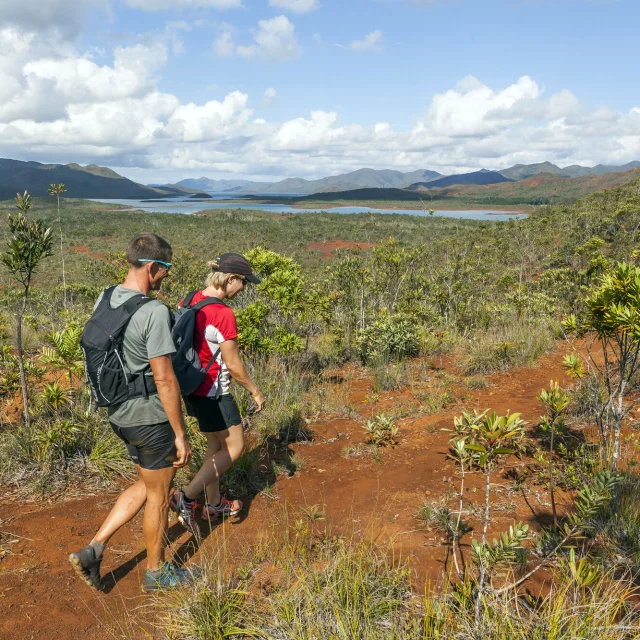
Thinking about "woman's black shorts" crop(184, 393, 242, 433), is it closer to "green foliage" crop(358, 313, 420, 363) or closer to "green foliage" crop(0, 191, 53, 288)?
"green foliage" crop(0, 191, 53, 288)

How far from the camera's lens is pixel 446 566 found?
8.34ft

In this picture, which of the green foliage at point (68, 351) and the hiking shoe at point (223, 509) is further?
the green foliage at point (68, 351)

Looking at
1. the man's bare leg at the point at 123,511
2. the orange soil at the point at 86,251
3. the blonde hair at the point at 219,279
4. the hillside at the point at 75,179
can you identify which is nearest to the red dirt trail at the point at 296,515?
the man's bare leg at the point at 123,511

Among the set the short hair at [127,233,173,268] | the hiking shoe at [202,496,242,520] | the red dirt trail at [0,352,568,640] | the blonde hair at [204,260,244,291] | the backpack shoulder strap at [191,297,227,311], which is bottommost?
the red dirt trail at [0,352,568,640]

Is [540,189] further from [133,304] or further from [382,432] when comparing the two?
[133,304]

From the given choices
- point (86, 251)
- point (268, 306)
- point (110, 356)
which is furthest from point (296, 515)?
point (86, 251)

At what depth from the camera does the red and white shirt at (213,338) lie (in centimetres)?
274

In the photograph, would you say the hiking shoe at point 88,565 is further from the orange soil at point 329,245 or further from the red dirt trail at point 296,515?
the orange soil at point 329,245

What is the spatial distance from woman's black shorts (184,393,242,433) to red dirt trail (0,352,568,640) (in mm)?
641

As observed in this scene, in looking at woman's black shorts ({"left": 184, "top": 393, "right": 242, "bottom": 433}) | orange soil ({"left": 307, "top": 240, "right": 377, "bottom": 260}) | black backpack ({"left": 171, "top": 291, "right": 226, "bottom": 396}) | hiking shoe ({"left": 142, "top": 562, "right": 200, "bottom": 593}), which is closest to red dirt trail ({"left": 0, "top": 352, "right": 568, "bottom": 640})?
hiking shoe ({"left": 142, "top": 562, "right": 200, "bottom": 593})

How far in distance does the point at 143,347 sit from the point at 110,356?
0.50ft

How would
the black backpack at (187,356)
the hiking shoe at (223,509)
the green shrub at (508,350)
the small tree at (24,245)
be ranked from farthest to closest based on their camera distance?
the green shrub at (508,350), the small tree at (24,245), the hiking shoe at (223,509), the black backpack at (187,356)

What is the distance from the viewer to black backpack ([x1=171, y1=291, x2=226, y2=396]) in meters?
2.65

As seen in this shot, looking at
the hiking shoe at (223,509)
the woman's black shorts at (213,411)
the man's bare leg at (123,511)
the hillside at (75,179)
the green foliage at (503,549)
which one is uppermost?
the hillside at (75,179)
